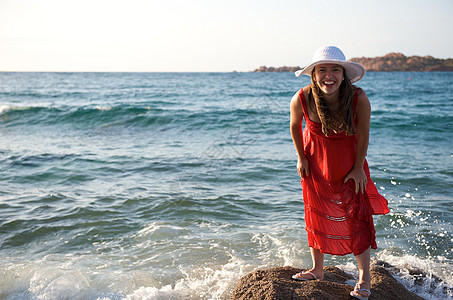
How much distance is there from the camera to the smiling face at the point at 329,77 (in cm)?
253

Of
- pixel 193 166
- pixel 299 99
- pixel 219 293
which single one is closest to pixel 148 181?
pixel 193 166

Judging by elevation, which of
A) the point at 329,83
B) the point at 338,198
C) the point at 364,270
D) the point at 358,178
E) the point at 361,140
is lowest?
the point at 364,270

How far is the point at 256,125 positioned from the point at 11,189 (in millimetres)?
8352

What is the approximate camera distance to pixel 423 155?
852 cm

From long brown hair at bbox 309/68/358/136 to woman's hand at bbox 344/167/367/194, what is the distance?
0.32 meters

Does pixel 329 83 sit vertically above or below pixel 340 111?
above

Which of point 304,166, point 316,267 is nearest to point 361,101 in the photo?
point 304,166

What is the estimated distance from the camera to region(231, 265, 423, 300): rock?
107 inches

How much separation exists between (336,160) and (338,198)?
0.90 ft

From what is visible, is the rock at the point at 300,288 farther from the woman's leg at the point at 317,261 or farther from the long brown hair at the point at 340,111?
the long brown hair at the point at 340,111

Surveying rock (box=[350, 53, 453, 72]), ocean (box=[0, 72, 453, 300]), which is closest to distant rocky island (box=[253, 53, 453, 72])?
rock (box=[350, 53, 453, 72])

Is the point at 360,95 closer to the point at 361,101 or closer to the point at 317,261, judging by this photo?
the point at 361,101

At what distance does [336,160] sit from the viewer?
2730 millimetres

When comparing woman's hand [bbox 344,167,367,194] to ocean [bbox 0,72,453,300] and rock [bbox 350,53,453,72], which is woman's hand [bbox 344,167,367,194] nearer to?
ocean [bbox 0,72,453,300]
